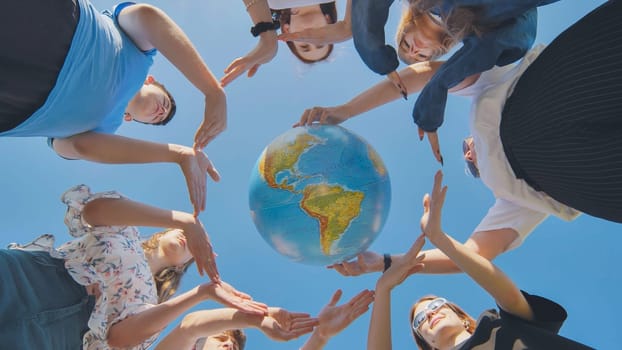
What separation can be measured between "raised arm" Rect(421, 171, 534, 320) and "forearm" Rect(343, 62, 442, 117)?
2.56ft

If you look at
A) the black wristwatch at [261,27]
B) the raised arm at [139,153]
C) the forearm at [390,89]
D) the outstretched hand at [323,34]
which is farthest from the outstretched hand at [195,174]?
the outstretched hand at [323,34]

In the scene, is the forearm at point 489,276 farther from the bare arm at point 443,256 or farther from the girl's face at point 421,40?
the girl's face at point 421,40

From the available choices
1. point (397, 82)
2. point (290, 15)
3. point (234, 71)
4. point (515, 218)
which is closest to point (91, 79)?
point (234, 71)

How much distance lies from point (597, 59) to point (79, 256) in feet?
11.6

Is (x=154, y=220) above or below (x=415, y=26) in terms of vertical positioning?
below

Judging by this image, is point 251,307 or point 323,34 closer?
point 251,307

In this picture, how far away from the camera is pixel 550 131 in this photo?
235 cm

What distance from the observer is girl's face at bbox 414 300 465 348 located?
3.95m

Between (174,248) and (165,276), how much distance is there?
1.22 ft

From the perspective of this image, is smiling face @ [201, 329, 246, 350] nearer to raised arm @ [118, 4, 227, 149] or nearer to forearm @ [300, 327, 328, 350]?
forearm @ [300, 327, 328, 350]

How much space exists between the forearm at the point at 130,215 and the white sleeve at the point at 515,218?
235cm

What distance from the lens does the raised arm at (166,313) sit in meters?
3.15

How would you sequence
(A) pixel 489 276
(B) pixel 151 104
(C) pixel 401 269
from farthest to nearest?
(B) pixel 151 104 → (C) pixel 401 269 → (A) pixel 489 276

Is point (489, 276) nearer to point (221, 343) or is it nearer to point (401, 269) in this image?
point (401, 269)
